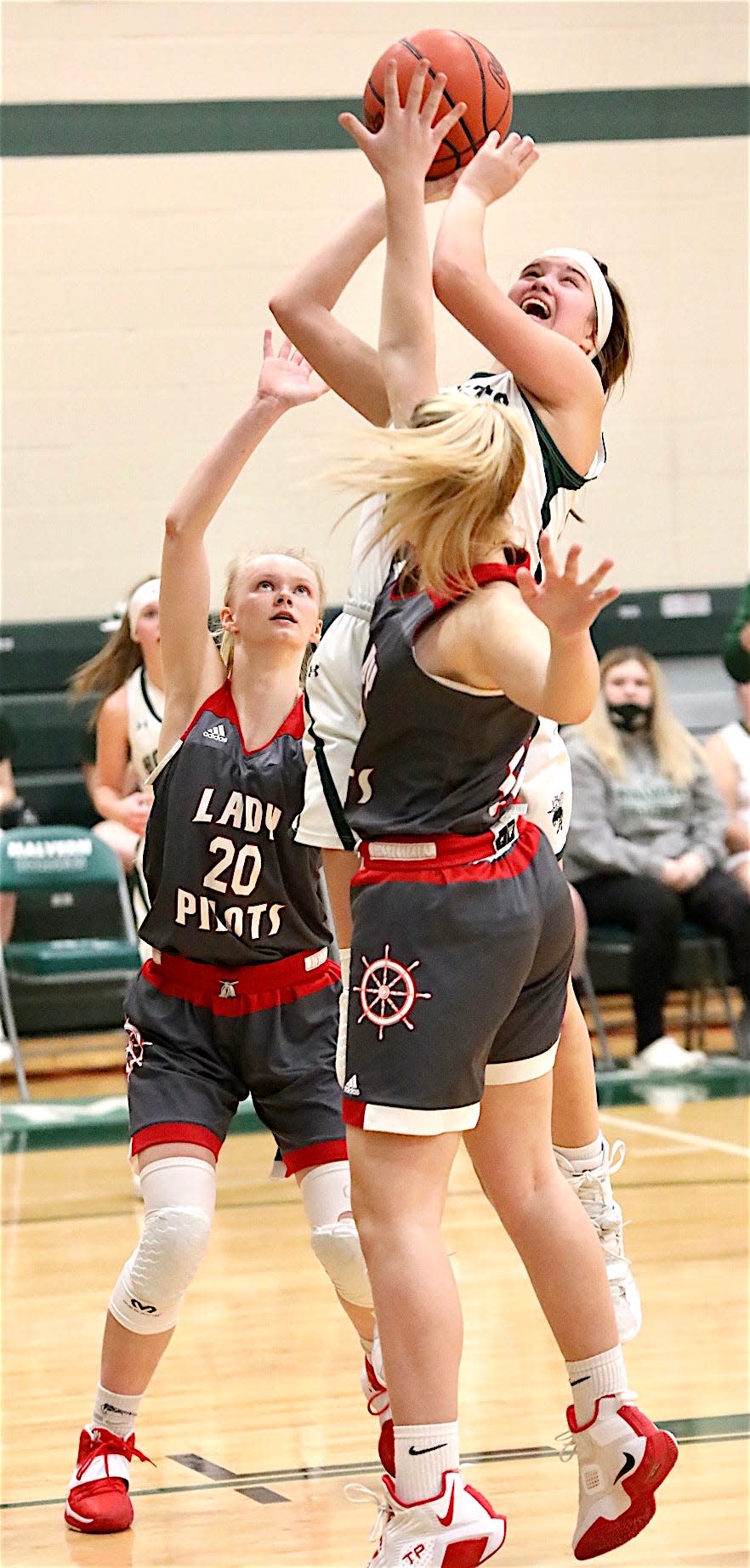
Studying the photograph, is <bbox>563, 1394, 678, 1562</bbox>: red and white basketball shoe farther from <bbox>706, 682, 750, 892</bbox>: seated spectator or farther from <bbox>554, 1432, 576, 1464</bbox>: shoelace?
<bbox>706, 682, 750, 892</bbox>: seated spectator

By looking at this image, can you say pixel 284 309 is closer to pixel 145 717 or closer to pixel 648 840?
pixel 145 717

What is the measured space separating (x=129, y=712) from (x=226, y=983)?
260cm

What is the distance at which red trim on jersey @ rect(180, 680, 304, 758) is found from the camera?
130 inches

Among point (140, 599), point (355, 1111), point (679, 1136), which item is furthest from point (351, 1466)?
point (679, 1136)

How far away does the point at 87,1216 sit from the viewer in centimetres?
539

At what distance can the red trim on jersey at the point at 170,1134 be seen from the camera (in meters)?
3.09

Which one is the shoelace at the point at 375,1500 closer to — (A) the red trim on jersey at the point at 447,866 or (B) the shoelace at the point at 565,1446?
(B) the shoelace at the point at 565,1446

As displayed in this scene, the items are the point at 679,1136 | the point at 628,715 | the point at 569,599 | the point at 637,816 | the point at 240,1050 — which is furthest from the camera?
the point at 628,715

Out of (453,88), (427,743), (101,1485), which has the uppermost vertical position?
(453,88)

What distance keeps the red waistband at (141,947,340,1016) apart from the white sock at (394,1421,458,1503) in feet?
3.09

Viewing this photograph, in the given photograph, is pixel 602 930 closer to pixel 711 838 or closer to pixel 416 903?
pixel 711 838

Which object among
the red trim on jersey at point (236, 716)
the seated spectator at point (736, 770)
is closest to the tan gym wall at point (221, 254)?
the seated spectator at point (736, 770)

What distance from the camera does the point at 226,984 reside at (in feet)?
10.6

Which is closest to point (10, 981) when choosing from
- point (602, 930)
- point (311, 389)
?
point (602, 930)
